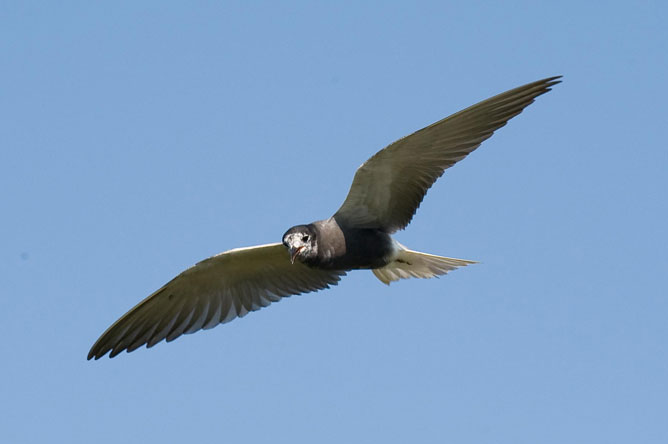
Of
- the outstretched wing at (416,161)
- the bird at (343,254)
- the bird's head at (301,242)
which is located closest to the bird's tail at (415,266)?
the bird at (343,254)

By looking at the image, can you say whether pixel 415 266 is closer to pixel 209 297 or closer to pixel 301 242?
pixel 301 242

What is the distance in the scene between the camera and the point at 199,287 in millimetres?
12289

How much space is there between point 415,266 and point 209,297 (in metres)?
2.42

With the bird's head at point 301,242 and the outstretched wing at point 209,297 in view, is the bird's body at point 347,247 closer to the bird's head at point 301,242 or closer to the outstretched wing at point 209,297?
the bird's head at point 301,242

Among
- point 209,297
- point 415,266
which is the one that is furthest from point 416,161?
point 209,297

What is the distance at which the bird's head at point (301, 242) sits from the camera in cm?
1061

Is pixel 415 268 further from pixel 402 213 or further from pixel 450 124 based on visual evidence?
pixel 450 124

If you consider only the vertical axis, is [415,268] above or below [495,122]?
below

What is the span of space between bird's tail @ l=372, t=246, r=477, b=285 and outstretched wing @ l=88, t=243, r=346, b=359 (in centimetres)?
67

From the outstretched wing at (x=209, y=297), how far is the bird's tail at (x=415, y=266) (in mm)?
665

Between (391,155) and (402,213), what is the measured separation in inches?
34.8

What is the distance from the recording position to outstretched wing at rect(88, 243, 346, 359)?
1212 cm

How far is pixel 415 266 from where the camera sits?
11.7 m

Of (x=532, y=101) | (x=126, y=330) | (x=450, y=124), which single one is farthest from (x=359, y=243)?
(x=126, y=330)
